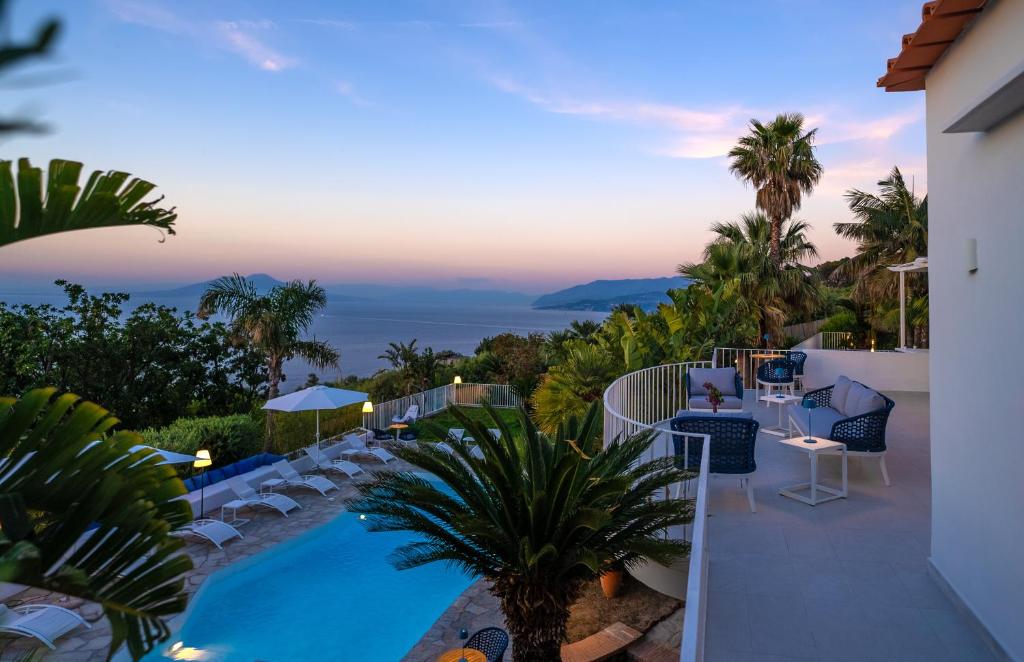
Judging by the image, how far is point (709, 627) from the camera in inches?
162

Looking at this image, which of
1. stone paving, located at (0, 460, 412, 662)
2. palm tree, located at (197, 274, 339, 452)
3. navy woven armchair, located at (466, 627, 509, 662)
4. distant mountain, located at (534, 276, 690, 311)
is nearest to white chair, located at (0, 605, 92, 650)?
stone paving, located at (0, 460, 412, 662)

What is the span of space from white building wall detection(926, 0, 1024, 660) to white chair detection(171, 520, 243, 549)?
1055 cm

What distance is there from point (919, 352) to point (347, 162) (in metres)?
22.2

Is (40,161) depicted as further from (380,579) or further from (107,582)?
(380,579)

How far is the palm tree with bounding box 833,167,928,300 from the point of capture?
19.4 metres

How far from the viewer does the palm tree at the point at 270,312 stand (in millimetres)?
19844

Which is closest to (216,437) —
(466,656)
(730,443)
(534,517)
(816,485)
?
(466,656)

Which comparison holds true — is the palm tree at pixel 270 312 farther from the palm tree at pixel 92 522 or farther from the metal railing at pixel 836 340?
the palm tree at pixel 92 522

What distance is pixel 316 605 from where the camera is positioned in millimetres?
9156

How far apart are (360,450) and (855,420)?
13.3 metres

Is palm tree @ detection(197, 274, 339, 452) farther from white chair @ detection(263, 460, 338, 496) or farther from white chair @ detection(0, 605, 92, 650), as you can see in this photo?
white chair @ detection(0, 605, 92, 650)

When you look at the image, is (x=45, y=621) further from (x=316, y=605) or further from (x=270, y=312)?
(x=270, y=312)

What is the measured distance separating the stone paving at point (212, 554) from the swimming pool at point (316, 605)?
0.27 metres

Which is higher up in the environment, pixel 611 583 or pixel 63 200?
pixel 63 200
